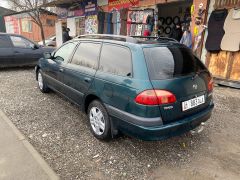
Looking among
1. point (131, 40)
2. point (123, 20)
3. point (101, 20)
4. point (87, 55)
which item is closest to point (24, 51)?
point (101, 20)

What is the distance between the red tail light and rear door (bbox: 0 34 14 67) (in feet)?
24.3

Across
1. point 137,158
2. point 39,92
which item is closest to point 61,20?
point 39,92

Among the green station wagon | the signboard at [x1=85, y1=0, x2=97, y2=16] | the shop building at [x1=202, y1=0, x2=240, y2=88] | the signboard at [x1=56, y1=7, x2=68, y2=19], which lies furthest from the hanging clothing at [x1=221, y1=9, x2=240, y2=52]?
the signboard at [x1=56, y1=7, x2=68, y2=19]

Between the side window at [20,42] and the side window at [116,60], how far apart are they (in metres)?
6.60

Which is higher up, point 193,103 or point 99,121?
point 193,103

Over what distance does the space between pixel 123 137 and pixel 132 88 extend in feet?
3.90

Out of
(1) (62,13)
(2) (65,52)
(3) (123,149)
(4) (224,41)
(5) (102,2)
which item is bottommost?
(3) (123,149)

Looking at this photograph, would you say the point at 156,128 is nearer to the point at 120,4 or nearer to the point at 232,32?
the point at 232,32

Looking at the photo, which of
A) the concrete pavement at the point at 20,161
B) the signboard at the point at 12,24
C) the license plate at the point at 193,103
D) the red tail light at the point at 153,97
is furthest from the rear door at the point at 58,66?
the signboard at the point at 12,24

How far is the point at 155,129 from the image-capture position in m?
2.46

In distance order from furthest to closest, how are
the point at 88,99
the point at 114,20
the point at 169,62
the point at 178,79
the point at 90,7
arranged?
the point at 90,7 → the point at 114,20 → the point at 88,99 → the point at 169,62 → the point at 178,79

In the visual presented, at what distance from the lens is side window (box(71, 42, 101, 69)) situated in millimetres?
3295

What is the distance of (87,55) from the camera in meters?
3.49

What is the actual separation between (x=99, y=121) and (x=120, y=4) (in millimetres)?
8384
